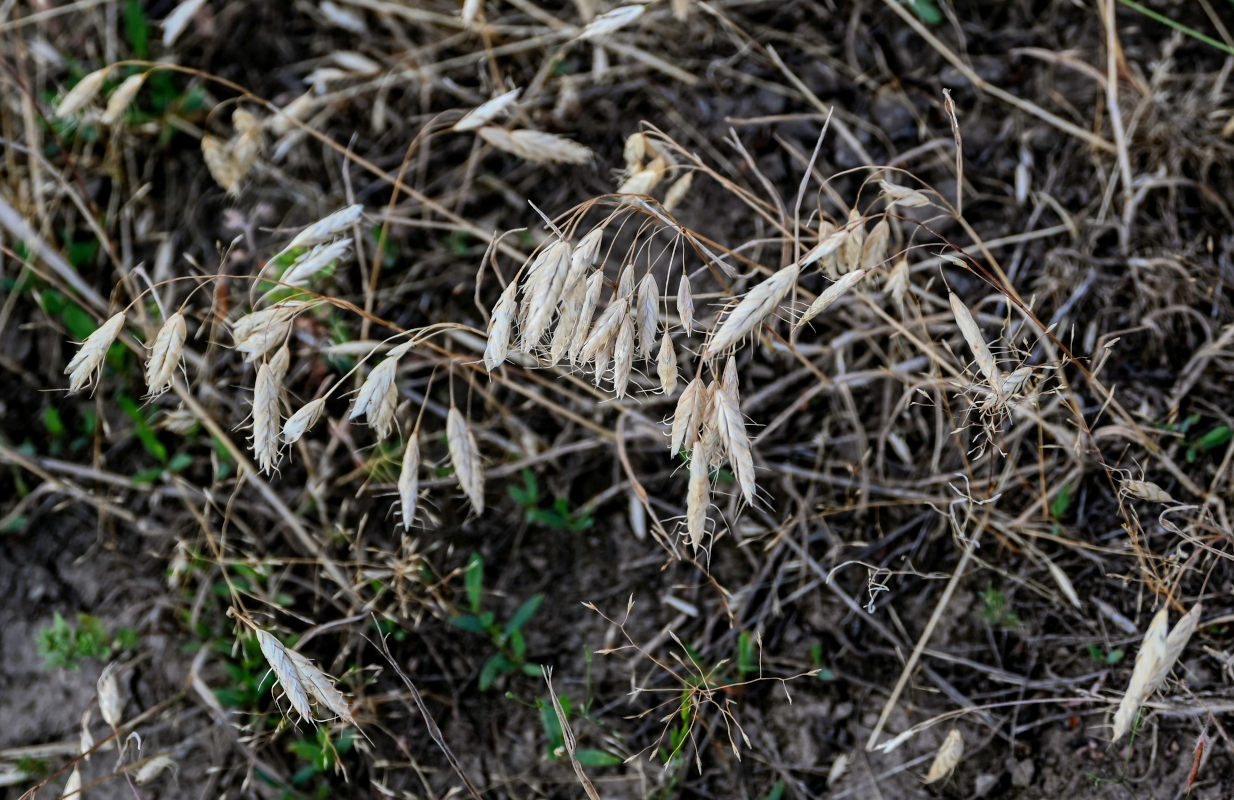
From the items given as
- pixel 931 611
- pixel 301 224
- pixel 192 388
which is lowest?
pixel 931 611

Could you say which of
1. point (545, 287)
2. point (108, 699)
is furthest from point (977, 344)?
point (108, 699)

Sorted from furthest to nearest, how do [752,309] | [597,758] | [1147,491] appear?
[597,758]
[1147,491]
[752,309]

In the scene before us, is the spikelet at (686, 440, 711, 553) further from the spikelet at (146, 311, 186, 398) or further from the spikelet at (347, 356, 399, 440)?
the spikelet at (146, 311, 186, 398)

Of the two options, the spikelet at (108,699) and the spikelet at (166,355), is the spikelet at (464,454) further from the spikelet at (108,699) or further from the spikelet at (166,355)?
the spikelet at (108,699)

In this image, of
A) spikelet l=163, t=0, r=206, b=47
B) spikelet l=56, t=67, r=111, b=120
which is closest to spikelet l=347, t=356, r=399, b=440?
spikelet l=56, t=67, r=111, b=120

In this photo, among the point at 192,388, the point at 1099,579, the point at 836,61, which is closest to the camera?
the point at 1099,579

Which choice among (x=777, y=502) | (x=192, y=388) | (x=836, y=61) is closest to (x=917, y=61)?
(x=836, y=61)

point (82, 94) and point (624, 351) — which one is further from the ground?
point (82, 94)

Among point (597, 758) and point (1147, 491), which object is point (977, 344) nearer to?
A: point (1147, 491)

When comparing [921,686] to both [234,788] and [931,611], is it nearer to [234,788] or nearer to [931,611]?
[931,611]
